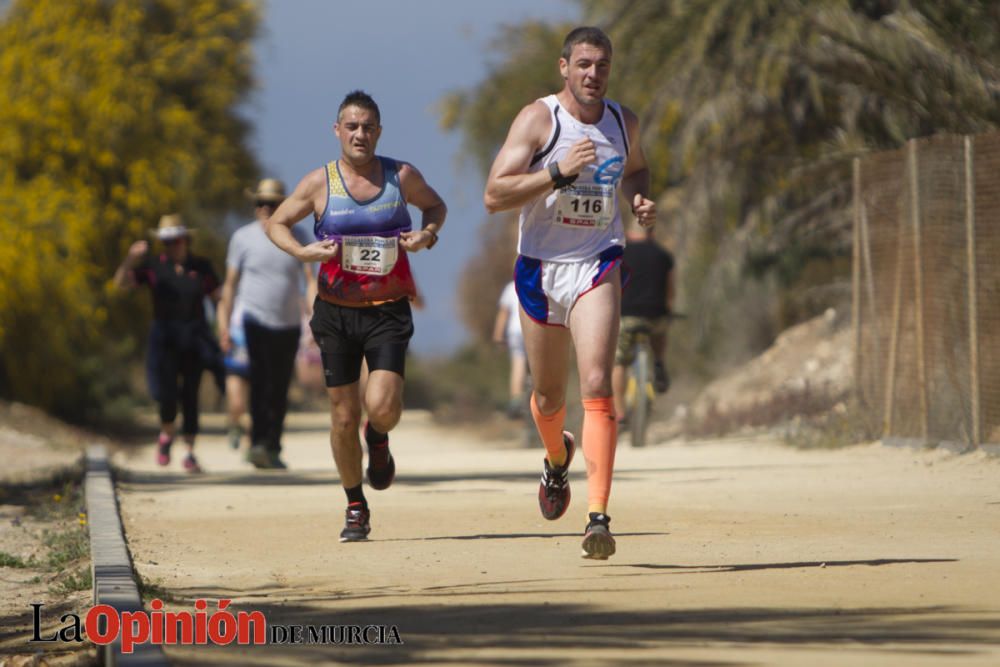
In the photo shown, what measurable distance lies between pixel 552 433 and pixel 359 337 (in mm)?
1155

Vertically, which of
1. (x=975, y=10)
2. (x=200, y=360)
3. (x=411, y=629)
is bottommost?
(x=411, y=629)

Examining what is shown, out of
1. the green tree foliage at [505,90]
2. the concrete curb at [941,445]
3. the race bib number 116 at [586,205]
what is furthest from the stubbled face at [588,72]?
the green tree foliage at [505,90]

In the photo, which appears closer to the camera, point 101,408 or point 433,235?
point 433,235

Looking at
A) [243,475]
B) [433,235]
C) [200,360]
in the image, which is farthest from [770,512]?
[200,360]

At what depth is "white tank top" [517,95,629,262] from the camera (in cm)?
846

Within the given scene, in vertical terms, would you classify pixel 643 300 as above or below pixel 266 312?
above

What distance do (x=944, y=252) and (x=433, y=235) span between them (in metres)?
5.58

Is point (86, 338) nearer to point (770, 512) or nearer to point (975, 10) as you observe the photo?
point (975, 10)

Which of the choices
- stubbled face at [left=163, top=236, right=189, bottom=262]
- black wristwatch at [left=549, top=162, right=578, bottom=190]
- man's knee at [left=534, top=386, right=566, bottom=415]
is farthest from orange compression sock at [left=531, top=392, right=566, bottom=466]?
stubbled face at [left=163, top=236, right=189, bottom=262]

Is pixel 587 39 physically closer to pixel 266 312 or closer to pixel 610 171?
pixel 610 171

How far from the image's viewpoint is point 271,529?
10086 mm

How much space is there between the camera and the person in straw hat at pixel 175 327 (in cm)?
1595

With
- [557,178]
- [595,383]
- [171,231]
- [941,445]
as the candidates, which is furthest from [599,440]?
[171,231]

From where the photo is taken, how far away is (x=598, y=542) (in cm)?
788
